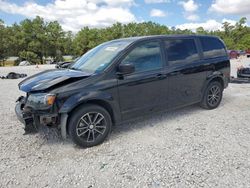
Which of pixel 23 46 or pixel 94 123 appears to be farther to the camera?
pixel 23 46

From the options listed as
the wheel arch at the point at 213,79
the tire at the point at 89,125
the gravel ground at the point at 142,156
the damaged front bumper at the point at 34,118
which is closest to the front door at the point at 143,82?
the tire at the point at 89,125

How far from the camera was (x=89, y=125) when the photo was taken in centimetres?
378

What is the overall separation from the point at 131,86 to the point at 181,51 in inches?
58.9

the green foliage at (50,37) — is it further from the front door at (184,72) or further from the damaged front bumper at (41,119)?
the damaged front bumper at (41,119)

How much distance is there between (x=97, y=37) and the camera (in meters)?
41.7

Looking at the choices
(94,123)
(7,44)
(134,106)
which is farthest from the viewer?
(7,44)

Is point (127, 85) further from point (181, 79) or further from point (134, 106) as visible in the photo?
point (181, 79)

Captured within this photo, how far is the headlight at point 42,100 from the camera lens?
3.46 meters

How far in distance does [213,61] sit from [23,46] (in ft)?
132

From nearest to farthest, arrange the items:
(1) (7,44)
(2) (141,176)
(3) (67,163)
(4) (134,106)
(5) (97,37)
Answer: (2) (141,176)
(3) (67,163)
(4) (134,106)
(1) (7,44)
(5) (97,37)

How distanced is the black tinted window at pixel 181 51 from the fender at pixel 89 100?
148 centimetres

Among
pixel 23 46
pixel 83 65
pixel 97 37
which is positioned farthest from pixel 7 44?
pixel 83 65

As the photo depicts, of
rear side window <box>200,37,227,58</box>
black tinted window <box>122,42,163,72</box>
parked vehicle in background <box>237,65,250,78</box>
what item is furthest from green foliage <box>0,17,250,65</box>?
black tinted window <box>122,42,163,72</box>

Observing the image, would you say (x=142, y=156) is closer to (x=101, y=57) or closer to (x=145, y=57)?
(x=145, y=57)
